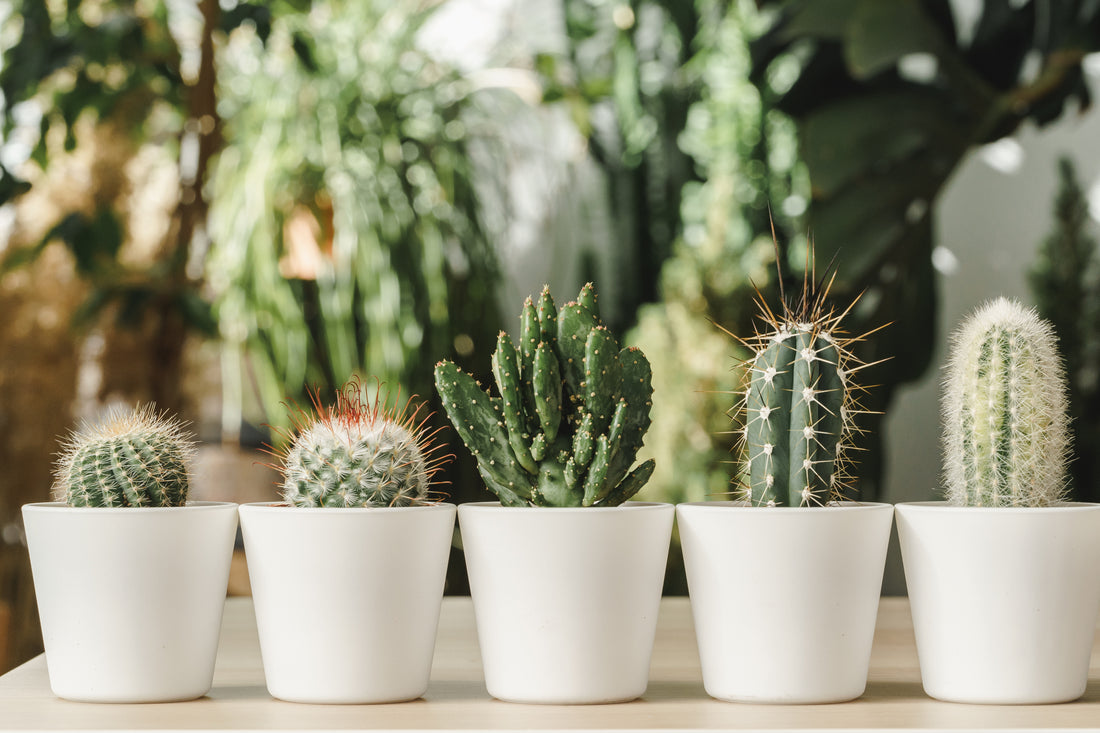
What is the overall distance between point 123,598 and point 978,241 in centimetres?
214

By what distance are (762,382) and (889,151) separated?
1.58 m

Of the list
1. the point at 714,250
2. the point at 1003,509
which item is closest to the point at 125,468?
the point at 1003,509

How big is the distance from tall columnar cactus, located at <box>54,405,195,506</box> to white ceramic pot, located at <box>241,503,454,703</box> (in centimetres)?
7

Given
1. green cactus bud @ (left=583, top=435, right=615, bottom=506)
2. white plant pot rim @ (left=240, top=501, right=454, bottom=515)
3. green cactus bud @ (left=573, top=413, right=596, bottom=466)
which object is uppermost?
green cactus bud @ (left=573, top=413, right=596, bottom=466)

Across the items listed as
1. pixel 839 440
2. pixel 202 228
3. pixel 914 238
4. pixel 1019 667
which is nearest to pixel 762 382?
pixel 839 440

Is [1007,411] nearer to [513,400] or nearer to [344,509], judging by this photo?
[513,400]

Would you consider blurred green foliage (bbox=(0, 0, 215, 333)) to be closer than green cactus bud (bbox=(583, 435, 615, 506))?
No

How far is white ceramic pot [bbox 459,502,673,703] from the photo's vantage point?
0.63 meters

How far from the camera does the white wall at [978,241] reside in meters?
2.31

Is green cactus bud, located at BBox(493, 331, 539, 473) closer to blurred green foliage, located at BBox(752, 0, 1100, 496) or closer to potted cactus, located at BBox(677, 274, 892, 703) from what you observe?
potted cactus, located at BBox(677, 274, 892, 703)

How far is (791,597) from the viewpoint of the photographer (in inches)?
24.9

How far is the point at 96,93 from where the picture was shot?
172cm

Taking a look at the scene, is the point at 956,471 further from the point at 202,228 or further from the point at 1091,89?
the point at 1091,89

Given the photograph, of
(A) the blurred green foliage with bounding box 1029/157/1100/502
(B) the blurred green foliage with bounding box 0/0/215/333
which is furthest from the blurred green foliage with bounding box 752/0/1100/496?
(B) the blurred green foliage with bounding box 0/0/215/333
